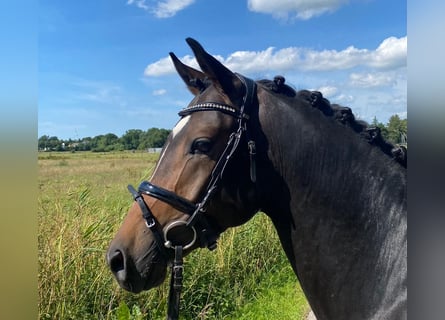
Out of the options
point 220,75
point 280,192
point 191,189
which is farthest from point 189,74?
point 280,192

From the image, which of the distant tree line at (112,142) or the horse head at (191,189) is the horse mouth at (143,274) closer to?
the horse head at (191,189)

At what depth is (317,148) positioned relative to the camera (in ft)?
6.27

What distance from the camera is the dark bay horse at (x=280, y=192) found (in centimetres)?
179

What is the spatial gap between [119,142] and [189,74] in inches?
107

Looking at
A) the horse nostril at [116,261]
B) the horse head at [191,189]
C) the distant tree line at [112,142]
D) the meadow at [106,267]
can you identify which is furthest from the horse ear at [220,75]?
the meadow at [106,267]

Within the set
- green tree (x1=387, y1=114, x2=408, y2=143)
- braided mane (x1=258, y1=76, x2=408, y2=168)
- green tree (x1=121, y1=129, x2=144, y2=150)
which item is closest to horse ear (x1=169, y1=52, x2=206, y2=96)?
braided mane (x1=258, y1=76, x2=408, y2=168)

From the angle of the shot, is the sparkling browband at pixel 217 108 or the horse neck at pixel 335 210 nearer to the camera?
the horse neck at pixel 335 210

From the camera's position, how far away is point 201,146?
1.85 m

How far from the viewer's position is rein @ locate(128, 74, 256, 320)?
183 centimetres

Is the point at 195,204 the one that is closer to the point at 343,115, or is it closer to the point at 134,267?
the point at 134,267

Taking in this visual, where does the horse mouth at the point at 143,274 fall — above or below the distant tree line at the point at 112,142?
below
